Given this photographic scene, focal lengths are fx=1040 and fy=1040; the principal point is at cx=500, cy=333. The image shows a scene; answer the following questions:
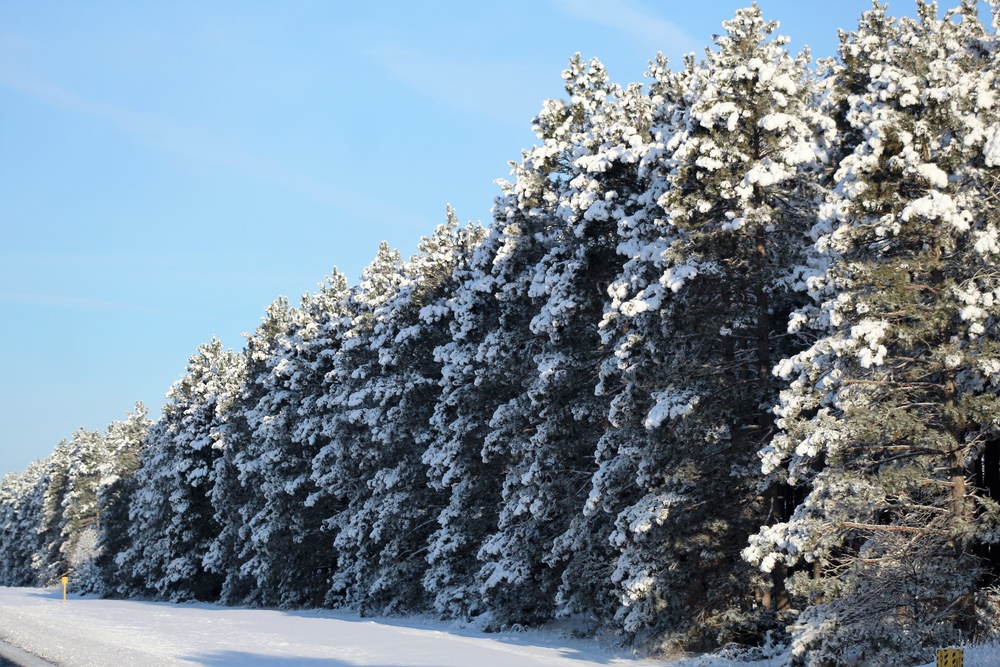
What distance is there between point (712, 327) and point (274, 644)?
43.0 ft

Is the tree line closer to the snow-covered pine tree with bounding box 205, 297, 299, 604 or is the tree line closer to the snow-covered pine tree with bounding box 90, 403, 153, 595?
the snow-covered pine tree with bounding box 205, 297, 299, 604

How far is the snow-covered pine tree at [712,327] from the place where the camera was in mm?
22547

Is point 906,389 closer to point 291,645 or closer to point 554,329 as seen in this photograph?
point 554,329

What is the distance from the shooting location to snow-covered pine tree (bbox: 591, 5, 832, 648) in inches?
888

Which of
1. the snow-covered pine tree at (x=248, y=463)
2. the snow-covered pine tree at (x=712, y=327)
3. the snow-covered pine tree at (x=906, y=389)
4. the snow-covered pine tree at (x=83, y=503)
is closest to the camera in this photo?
the snow-covered pine tree at (x=906, y=389)

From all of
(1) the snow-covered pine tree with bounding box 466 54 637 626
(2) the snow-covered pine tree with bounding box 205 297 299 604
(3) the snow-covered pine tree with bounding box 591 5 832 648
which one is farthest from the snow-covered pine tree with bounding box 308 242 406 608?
(3) the snow-covered pine tree with bounding box 591 5 832 648

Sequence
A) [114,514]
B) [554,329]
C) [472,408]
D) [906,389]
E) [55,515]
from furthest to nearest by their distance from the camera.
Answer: [55,515]
[114,514]
[472,408]
[554,329]
[906,389]

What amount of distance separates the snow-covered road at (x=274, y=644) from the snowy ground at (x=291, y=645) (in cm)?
2

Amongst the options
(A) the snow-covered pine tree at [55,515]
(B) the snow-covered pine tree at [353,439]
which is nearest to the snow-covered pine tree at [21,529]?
(A) the snow-covered pine tree at [55,515]

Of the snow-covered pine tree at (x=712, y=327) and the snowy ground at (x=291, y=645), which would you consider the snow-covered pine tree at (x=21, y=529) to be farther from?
the snow-covered pine tree at (x=712, y=327)

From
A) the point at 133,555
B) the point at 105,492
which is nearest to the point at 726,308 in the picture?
the point at 133,555

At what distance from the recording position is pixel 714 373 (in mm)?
24359

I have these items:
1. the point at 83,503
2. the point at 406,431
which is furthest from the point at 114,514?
the point at 406,431

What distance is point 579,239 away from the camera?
1131 inches
